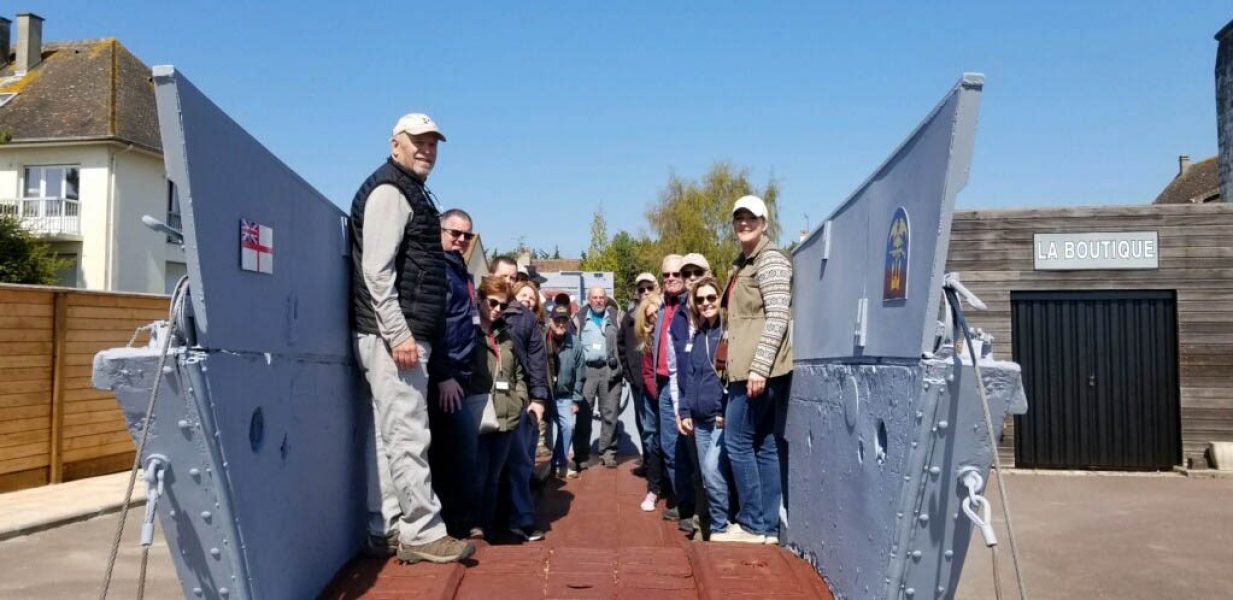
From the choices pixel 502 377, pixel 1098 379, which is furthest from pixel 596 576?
pixel 1098 379

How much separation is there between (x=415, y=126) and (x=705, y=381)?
2.21m

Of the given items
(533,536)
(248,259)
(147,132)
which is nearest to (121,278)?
(147,132)

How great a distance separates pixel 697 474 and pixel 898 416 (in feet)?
12.1

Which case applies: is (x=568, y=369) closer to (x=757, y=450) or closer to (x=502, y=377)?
(x=502, y=377)

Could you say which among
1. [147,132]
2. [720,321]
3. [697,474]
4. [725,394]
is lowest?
[697,474]

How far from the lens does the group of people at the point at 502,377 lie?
3.73 metres

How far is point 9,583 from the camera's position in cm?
609

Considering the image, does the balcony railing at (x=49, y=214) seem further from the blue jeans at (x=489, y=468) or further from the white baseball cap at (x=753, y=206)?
the white baseball cap at (x=753, y=206)

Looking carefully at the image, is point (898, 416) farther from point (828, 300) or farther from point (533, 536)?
point (533, 536)

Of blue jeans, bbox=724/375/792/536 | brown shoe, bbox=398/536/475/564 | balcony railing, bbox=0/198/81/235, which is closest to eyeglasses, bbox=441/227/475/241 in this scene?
blue jeans, bbox=724/375/792/536

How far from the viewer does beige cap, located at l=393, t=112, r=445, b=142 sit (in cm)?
393

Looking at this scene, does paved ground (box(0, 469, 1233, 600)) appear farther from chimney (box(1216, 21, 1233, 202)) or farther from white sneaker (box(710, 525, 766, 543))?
chimney (box(1216, 21, 1233, 202))

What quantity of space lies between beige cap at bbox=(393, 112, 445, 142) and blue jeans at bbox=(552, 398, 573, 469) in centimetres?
435

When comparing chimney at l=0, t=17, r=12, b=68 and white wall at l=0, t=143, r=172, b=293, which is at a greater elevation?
chimney at l=0, t=17, r=12, b=68
